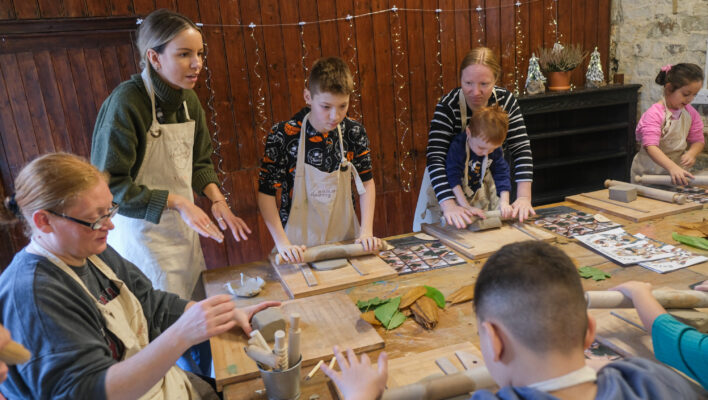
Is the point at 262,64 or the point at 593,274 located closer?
the point at 593,274

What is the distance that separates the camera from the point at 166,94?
2.32 metres

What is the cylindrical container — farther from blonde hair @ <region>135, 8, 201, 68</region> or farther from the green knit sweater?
blonde hair @ <region>135, 8, 201, 68</region>

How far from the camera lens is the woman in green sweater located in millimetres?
2180

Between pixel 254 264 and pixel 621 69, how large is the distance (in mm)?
4606

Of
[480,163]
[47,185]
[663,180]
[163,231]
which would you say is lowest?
[663,180]

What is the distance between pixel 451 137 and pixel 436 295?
1.26 m

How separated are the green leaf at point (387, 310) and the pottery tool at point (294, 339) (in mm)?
478

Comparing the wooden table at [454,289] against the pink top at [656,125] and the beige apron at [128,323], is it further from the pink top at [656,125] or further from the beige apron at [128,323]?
the pink top at [656,125]

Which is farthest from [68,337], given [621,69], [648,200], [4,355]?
[621,69]

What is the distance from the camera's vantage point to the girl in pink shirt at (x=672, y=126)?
10.9ft

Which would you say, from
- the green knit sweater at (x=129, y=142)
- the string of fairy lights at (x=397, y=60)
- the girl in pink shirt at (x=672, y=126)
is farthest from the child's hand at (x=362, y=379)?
the string of fairy lights at (x=397, y=60)

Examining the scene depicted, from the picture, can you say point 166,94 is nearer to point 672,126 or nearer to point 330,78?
point 330,78

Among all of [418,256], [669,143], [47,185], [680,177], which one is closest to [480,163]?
[418,256]

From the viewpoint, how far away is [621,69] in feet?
17.0
